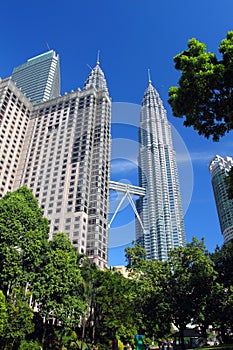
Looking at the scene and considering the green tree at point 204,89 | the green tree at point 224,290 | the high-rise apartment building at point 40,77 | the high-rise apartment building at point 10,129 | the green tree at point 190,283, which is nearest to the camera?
the green tree at point 204,89

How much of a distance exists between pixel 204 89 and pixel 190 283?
70.2 ft

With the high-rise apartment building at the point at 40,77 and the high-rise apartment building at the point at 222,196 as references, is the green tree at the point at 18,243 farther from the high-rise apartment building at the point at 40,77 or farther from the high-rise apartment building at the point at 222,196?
the high-rise apartment building at the point at 40,77

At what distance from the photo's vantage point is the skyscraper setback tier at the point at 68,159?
79.2m

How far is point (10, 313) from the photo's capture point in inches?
1126

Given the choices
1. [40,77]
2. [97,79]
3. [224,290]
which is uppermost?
[40,77]

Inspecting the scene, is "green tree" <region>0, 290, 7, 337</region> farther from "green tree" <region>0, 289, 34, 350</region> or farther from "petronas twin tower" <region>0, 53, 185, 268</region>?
"petronas twin tower" <region>0, 53, 185, 268</region>

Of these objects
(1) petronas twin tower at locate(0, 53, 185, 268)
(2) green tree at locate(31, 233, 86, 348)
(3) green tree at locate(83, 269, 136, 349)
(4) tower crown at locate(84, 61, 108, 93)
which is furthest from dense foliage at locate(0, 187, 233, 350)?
(4) tower crown at locate(84, 61, 108, 93)

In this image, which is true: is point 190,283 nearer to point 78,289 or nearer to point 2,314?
point 78,289

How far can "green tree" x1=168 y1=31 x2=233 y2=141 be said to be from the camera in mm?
13234

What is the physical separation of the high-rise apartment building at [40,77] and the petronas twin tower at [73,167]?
58623mm

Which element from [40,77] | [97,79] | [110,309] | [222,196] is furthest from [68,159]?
[40,77]

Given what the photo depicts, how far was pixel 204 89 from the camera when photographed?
13.6m

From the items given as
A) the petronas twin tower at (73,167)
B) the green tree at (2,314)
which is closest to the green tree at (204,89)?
the green tree at (2,314)

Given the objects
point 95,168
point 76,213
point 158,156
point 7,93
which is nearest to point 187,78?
point 76,213
